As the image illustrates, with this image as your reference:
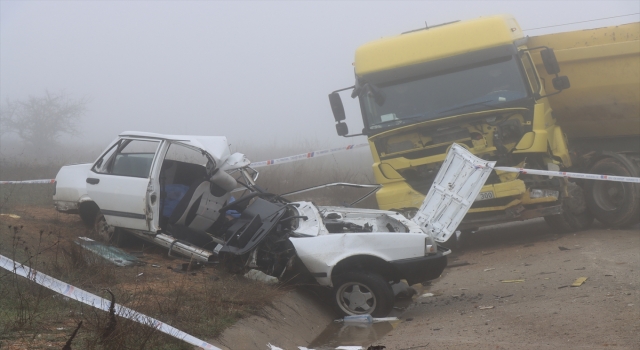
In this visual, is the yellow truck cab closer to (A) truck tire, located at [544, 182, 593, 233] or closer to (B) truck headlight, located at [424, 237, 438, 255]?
(A) truck tire, located at [544, 182, 593, 233]

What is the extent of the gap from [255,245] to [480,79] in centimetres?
478

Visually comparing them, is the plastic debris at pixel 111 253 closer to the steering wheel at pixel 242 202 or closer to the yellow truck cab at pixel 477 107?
the steering wheel at pixel 242 202

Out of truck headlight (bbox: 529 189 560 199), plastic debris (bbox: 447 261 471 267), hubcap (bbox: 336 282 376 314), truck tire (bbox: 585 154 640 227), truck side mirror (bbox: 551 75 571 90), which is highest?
truck side mirror (bbox: 551 75 571 90)

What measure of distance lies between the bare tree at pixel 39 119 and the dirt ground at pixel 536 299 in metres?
23.4

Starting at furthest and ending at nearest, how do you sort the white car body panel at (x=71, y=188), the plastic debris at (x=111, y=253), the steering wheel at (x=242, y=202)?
the white car body panel at (x=71, y=188), the steering wheel at (x=242, y=202), the plastic debris at (x=111, y=253)

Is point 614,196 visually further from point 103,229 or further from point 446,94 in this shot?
point 103,229

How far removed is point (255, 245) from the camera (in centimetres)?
765

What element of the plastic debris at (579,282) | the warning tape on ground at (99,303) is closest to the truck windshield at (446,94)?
the plastic debris at (579,282)

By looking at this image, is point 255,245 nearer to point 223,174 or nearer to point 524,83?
point 223,174

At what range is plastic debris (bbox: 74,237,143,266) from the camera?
848cm

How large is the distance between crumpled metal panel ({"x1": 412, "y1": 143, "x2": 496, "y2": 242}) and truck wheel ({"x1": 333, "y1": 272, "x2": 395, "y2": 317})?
5.08 feet

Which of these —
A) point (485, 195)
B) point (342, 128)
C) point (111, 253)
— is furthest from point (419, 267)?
point (342, 128)

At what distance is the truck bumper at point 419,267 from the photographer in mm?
7473

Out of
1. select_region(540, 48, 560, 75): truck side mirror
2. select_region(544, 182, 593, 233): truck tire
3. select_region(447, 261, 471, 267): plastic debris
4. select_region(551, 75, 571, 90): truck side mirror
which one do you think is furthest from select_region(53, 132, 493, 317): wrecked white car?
select_region(544, 182, 593, 233): truck tire
